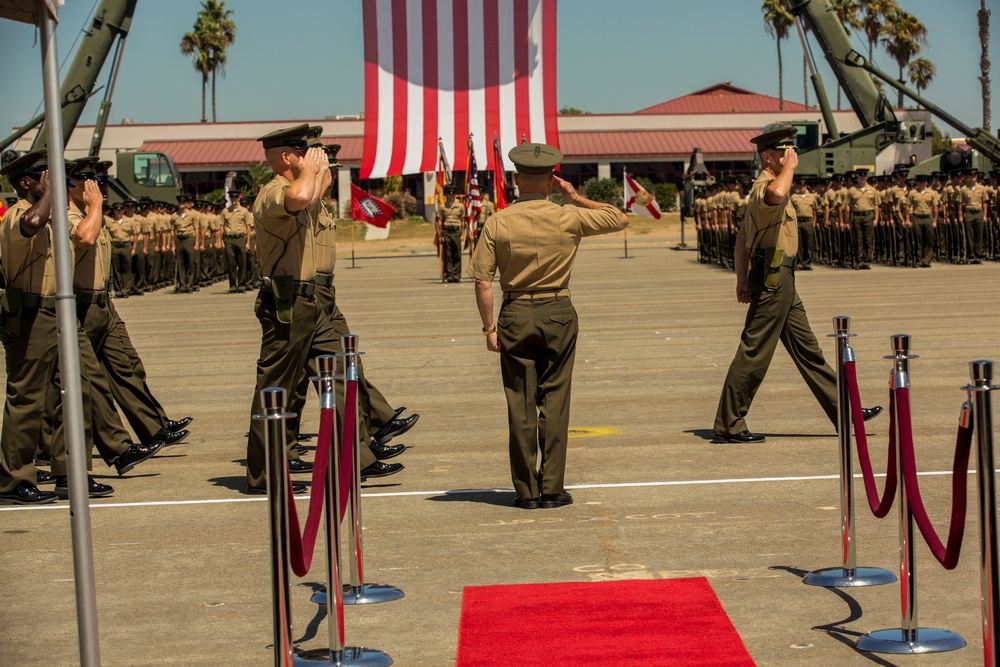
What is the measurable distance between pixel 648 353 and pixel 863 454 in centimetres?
849

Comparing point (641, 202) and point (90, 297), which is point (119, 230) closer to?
point (641, 202)

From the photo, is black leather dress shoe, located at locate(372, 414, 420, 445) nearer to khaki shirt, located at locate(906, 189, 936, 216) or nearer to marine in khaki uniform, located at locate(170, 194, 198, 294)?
marine in khaki uniform, located at locate(170, 194, 198, 294)

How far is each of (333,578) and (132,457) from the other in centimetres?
423

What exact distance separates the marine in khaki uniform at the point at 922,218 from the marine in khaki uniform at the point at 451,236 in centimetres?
924

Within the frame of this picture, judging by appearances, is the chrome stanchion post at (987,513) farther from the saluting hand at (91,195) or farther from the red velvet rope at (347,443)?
the saluting hand at (91,195)

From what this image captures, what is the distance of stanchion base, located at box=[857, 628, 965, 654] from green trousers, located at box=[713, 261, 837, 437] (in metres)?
4.18

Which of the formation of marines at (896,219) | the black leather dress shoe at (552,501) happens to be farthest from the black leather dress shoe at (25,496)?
the formation of marines at (896,219)

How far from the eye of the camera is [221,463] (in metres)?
9.05

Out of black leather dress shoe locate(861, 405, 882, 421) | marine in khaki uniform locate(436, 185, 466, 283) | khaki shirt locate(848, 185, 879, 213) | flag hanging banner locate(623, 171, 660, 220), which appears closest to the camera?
black leather dress shoe locate(861, 405, 882, 421)

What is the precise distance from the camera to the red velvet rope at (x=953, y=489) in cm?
438

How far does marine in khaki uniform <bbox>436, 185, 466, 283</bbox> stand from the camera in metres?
27.3

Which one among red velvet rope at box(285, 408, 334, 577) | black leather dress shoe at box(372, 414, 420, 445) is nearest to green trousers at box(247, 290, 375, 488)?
black leather dress shoe at box(372, 414, 420, 445)

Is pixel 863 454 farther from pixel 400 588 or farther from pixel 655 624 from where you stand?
pixel 400 588

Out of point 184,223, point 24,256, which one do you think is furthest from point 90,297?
point 184,223
